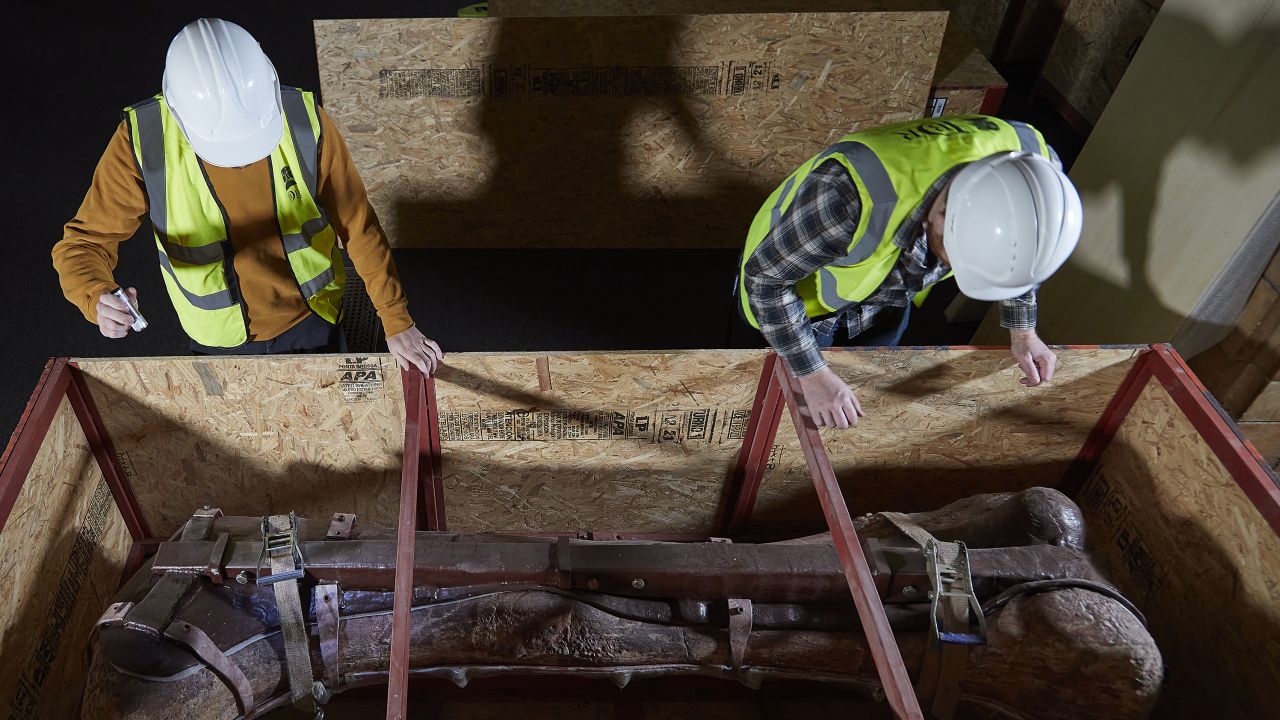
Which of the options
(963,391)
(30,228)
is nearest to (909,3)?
(963,391)

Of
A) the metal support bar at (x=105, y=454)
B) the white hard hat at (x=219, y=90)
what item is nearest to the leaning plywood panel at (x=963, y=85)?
the white hard hat at (x=219, y=90)

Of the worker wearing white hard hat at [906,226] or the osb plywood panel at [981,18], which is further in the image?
the osb plywood panel at [981,18]

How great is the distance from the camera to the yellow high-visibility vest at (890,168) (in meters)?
2.08

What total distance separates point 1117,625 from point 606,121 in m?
3.31

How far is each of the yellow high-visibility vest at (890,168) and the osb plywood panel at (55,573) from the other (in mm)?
2231

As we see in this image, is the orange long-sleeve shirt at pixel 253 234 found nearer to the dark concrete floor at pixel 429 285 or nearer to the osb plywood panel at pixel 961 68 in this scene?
the dark concrete floor at pixel 429 285

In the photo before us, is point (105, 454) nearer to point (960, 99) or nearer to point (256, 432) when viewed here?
point (256, 432)

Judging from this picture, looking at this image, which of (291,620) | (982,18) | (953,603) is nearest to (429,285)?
(291,620)

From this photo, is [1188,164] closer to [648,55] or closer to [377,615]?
[648,55]

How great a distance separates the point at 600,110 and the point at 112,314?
8.84ft

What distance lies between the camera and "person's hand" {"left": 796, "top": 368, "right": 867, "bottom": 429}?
7.78ft

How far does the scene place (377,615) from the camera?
2268mm

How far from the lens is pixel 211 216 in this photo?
89.7 inches

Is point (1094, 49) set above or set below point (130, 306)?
above
